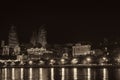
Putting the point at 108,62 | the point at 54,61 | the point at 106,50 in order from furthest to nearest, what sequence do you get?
the point at 106,50 < the point at 54,61 < the point at 108,62

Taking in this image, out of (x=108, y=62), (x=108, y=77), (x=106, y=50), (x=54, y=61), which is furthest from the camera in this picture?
(x=106, y=50)

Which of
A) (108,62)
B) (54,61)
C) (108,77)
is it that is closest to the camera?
(108,77)

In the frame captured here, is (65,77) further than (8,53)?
No

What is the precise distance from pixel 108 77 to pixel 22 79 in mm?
9509

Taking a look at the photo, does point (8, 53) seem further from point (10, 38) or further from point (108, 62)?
point (108, 62)

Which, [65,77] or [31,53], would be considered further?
[31,53]

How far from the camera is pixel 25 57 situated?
5123 inches

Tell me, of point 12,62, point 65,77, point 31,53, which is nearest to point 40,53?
point 31,53

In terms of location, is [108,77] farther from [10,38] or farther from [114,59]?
[10,38]

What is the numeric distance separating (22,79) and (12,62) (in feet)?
Answer: 189

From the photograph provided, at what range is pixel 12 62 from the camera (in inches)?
4818

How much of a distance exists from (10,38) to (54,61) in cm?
1622

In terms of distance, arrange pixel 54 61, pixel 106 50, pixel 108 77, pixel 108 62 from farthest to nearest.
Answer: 1. pixel 106 50
2. pixel 54 61
3. pixel 108 62
4. pixel 108 77

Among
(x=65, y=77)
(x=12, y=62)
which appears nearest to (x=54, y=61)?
(x=12, y=62)
